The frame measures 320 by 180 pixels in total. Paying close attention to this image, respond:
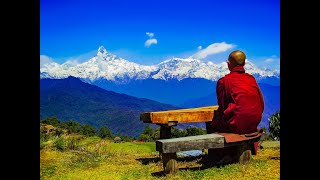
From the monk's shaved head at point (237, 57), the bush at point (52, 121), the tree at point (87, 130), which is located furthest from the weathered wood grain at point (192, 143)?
the bush at point (52, 121)

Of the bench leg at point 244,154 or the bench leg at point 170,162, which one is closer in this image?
the bench leg at point 170,162

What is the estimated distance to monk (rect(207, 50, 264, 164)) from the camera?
35.9ft

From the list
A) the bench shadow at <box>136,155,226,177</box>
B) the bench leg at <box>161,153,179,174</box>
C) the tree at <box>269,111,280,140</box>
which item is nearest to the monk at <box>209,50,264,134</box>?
the bench shadow at <box>136,155,226,177</box>

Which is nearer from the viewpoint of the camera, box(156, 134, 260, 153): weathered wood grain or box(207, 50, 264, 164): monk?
box(156, 134, 260, 153): weathered wood grain

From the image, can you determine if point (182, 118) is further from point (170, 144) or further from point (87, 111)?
point (87, 111)

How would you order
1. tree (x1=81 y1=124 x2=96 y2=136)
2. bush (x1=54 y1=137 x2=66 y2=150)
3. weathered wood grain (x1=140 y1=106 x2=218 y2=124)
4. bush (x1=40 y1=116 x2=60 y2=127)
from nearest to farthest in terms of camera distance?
1. weathered wood grain (x1=140 y1=106 x2=218 y2=124)
2. bush (x1=54 y1=137 x2=66 y2=150)
3. tree (x1=81 y1=124 x2=96 y2=136)
4. bush (x1=40 y1=116 x2=60 y2=127)

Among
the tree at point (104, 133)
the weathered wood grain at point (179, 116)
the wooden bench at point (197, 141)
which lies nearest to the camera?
the wooden bench at point (197, 141)

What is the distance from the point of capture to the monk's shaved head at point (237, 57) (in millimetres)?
11227

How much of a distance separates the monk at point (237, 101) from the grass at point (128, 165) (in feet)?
2.98

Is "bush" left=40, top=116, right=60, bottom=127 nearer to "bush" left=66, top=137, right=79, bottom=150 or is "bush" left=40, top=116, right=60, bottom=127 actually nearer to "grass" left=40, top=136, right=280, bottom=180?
"grass" left=40, top=136, right=280, bottom=180

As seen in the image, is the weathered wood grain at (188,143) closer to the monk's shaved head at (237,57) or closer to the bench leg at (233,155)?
the bench leg at (233,155)

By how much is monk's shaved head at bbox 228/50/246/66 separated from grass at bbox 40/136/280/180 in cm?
249
